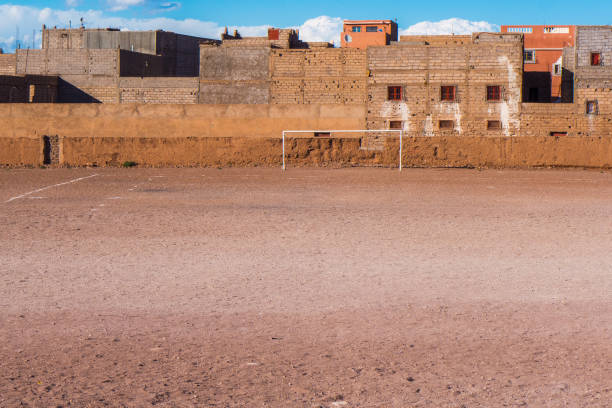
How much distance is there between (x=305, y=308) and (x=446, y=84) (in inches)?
1899

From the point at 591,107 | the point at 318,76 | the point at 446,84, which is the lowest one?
the point at 591,107

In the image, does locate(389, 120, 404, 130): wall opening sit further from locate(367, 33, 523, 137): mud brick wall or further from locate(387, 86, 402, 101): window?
locate(387, 86, 402, 101): window

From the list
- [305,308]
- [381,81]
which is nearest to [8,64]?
[381,81]

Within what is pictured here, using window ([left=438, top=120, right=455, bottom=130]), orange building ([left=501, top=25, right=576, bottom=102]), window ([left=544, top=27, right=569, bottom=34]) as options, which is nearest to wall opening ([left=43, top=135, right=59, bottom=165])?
window ([left=438, top=120, right=455, bottom=130])

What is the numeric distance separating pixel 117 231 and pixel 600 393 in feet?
28.0

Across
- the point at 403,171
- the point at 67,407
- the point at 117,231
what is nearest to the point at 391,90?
the point at 403,171

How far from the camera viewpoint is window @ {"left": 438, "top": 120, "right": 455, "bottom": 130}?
5362 cm

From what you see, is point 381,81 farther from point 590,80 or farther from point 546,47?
point 546,47

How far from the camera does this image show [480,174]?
28.1 m

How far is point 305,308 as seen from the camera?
6.82 meters

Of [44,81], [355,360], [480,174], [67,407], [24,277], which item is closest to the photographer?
[67,407]

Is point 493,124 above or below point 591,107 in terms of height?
below

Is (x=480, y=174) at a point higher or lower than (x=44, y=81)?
lower

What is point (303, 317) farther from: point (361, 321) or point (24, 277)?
point (24, 277)
